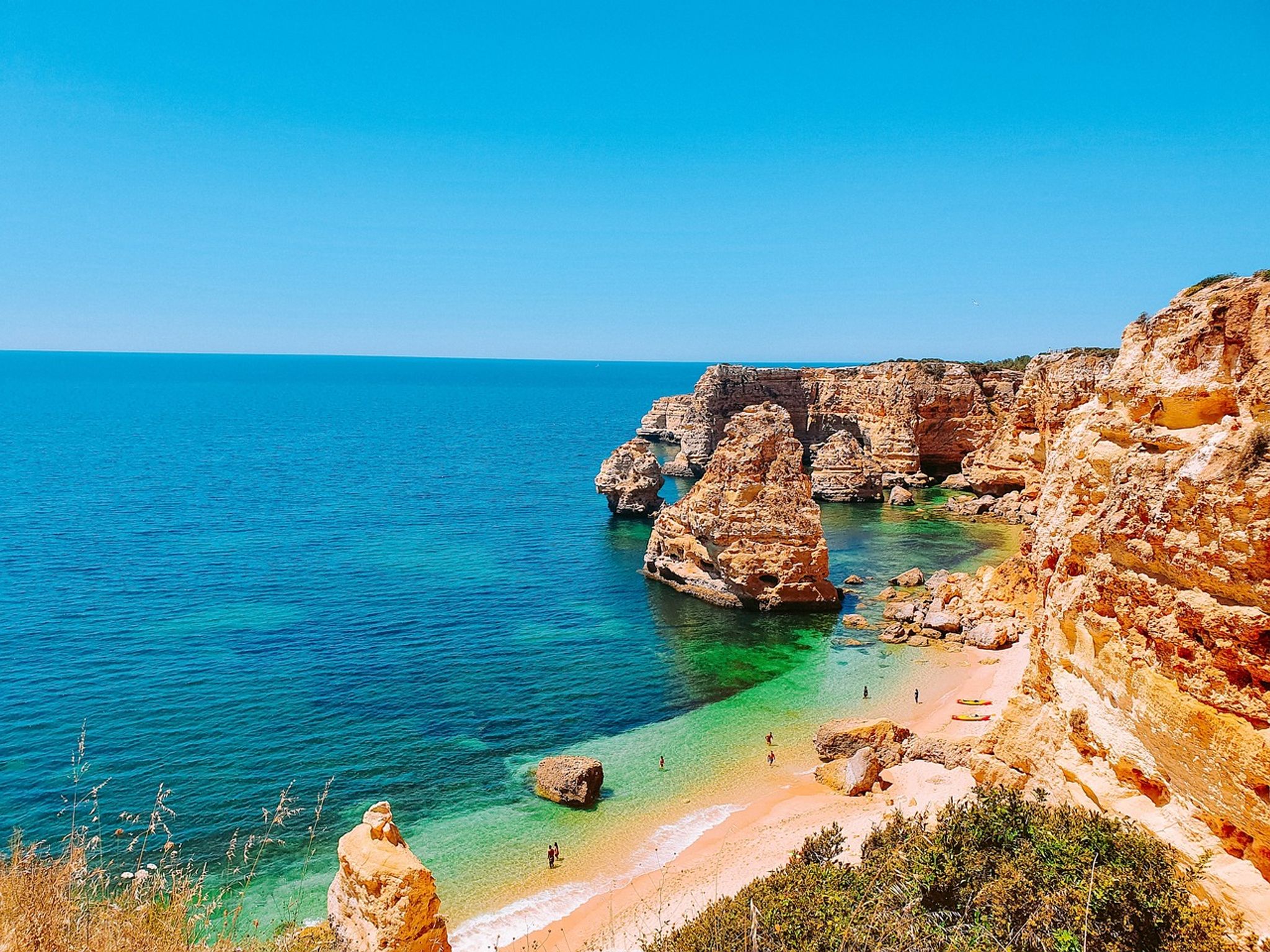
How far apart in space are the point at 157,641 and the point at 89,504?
1440 inches

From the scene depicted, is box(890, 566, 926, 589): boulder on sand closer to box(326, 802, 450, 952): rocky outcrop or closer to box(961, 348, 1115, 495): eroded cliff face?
box(961, 348, 1115, 495): eroded cliff face

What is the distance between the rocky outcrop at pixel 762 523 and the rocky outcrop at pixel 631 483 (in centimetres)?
2057

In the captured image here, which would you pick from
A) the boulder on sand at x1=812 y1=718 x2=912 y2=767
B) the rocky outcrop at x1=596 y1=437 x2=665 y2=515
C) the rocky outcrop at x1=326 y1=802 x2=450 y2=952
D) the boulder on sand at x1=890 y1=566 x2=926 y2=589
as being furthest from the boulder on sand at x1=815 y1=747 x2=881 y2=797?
the rocky outcrop at x1=596 y1=437 x2=665 y2=515

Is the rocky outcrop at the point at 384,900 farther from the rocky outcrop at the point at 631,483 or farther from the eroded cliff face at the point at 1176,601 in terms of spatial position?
the rocky outcrop at the point at 631,483

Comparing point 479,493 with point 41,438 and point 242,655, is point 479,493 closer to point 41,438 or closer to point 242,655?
point 242,655

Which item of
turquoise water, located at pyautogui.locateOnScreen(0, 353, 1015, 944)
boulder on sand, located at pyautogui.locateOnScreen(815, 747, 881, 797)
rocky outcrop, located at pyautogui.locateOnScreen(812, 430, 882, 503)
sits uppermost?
rocky outcrop, located at pyautogui.locateOnScreen(812, 430, 882, 503)

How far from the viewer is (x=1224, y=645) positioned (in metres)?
10.4

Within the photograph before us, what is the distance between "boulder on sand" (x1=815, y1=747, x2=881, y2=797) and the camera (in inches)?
934

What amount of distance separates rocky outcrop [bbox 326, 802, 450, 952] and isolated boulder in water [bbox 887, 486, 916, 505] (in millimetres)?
61934

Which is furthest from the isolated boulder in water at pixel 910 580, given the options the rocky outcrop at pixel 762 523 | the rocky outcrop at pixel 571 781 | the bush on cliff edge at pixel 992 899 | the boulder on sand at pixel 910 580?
the bush on cliff edge at pixel 992 899

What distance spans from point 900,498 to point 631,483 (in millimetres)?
25526

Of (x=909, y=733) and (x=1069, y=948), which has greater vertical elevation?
(x=1069, y=948)

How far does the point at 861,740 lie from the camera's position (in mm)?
26375

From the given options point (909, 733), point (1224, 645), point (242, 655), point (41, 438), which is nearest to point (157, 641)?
point (242, 655)
